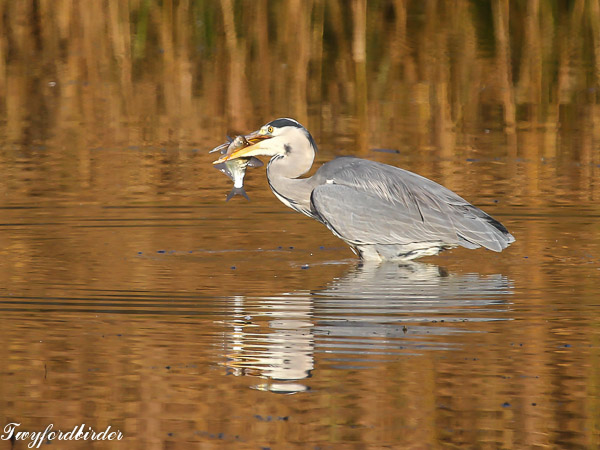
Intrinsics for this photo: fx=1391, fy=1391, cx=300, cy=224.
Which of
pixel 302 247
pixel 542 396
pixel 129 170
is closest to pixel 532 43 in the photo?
pixel 129 170

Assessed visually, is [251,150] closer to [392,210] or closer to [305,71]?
[392,210]

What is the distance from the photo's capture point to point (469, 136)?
16.2m

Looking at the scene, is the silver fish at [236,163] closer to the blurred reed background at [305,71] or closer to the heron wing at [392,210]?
the heron wing at [392,210]

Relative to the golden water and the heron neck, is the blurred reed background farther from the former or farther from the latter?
the heron neck

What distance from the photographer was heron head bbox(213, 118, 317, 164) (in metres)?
11.1

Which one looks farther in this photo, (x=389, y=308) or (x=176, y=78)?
(x=176, y=78)

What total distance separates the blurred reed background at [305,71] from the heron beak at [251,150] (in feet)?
14.8

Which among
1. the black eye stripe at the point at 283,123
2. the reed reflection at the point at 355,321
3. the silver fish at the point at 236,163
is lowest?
the reed reflection at the point at 355,321

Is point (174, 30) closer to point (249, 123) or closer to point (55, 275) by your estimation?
point (249, 123)

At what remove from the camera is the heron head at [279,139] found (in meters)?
11.1

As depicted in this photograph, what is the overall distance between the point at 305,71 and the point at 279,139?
8397 mm

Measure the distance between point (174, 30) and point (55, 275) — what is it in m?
13.0

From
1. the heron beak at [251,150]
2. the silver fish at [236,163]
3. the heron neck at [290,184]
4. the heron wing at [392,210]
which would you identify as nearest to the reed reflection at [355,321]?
the heron wing at [392,210]

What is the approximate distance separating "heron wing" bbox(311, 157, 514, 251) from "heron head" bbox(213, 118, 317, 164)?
0.39 m
